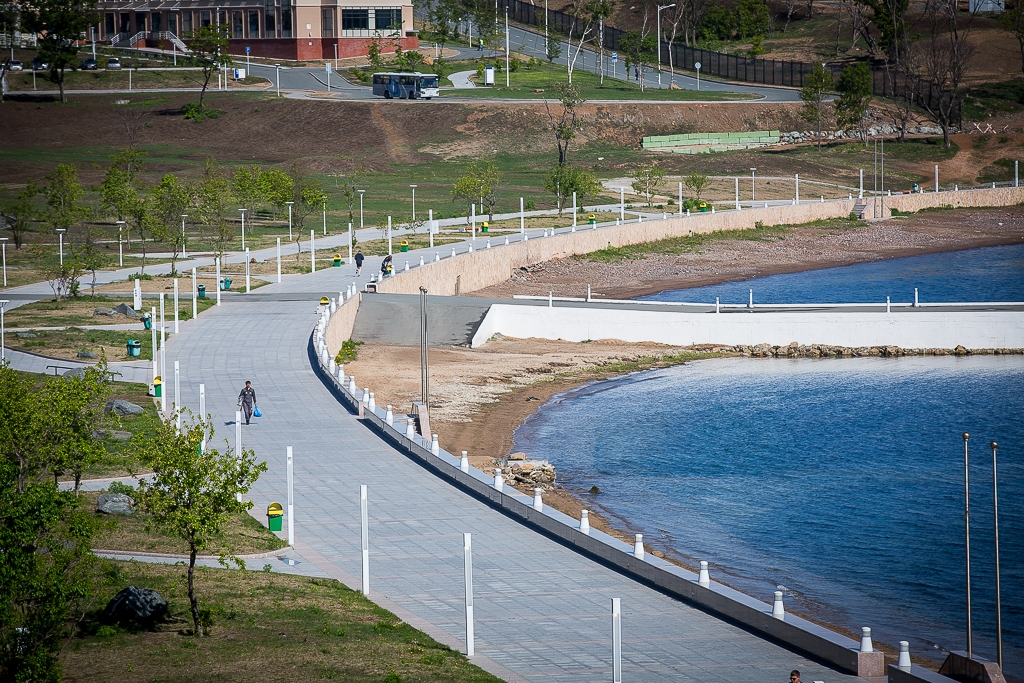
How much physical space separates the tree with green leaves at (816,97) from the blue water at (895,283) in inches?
1113

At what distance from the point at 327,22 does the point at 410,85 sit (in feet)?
67.4

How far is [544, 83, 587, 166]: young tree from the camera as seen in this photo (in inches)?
3647

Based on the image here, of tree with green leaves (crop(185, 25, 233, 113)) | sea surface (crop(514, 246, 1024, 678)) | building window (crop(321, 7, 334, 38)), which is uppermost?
building window (crop(321, 7, 334, 38))

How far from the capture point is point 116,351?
44.5 meters

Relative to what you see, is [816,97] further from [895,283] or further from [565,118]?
[895,283]

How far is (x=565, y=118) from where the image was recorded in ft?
333

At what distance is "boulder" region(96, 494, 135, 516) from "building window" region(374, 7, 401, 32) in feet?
334

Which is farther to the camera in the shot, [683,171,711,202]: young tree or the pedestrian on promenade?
[683,171,711,202]: young tree

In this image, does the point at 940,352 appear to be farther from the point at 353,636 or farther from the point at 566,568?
the point at 353,636

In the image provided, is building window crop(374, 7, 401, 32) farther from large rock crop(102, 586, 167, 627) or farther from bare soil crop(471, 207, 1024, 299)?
large rock crop(102, 586, 167, 627)

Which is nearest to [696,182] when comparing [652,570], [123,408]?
[123,408]

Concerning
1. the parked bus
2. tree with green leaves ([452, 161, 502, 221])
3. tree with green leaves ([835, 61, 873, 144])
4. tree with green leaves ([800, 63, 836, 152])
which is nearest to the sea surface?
tree with green leaves ([452, 161, 502, 221])

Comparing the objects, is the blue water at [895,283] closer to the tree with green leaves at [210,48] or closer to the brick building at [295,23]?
the tree with green leaves at [210,48]

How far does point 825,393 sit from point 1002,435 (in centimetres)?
775
